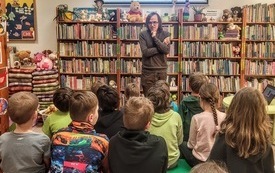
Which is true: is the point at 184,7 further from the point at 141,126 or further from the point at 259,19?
the point at 141,126

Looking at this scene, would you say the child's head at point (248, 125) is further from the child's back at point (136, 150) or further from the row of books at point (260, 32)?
the row of books at point (260, 32)

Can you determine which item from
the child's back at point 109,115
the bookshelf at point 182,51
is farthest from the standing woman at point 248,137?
the bookshelf at point 182,51

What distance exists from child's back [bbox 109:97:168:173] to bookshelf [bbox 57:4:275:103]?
3529 millimetres

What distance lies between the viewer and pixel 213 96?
2.35 m

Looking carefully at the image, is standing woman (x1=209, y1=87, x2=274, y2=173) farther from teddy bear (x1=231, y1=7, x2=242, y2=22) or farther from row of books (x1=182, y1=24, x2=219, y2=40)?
teddy bear (x1=231, y1=7, x2=242, y2=22)

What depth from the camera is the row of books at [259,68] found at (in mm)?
5175

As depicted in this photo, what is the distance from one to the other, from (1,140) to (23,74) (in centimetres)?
311

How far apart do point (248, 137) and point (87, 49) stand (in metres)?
4.01

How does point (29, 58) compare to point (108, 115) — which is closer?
point (108, 115)

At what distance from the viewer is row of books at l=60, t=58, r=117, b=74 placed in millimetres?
5250

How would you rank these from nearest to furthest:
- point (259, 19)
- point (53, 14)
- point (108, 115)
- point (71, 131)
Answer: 1. point (71, 131)
2. point (108, 115)
3. point (259, 19)
4. point (53, 14)

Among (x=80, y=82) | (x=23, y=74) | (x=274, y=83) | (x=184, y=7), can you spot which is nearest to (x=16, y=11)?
(x=23, y=74)

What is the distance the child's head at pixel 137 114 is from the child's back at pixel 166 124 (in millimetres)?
489

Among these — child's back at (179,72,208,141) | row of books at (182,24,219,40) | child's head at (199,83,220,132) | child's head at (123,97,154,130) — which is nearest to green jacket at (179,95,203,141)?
child's back at (179,72,208,141)
